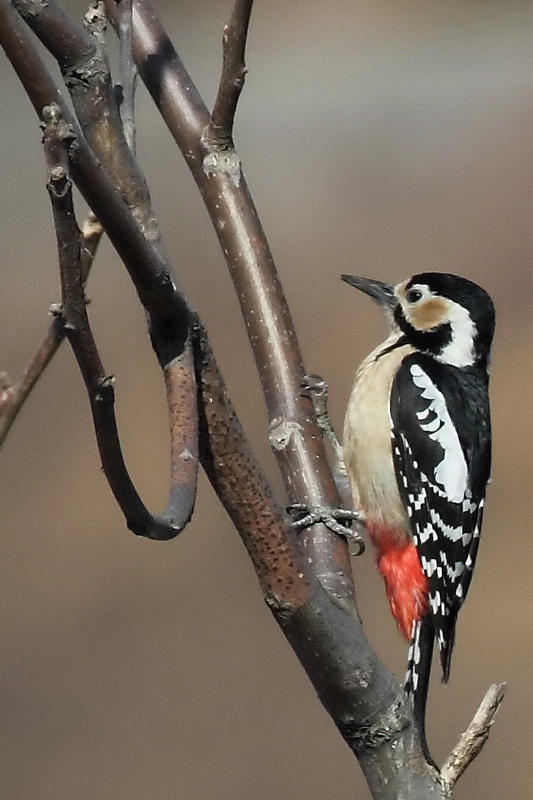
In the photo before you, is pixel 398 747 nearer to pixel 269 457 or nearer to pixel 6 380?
pixel 6 380

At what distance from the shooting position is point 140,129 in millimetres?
5891

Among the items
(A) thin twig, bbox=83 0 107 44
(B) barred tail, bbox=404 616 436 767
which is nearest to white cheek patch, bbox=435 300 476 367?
(B) barred tail, bbox=404 616 436 767

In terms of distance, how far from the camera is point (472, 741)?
4.26 ft

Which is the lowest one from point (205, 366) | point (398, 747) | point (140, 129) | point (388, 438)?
point (398, 747)

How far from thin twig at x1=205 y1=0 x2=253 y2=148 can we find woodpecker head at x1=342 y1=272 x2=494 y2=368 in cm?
68

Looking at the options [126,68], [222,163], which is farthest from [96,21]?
[222,163]

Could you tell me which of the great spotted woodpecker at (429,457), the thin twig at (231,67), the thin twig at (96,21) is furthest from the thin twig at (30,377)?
the great spotted woodpecker at (429,457)

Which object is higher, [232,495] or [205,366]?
[205,366]

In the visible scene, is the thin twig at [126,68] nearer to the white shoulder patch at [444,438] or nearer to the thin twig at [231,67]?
the thin twig at [231,67]

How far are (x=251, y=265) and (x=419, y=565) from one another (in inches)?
26.8

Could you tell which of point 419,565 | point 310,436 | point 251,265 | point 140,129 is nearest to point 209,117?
point 251,265

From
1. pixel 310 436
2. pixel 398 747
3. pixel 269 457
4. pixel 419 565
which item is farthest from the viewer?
pixel 269 457

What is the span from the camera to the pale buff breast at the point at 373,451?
7.06ft

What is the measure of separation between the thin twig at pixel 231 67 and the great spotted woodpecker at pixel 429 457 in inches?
28.2
